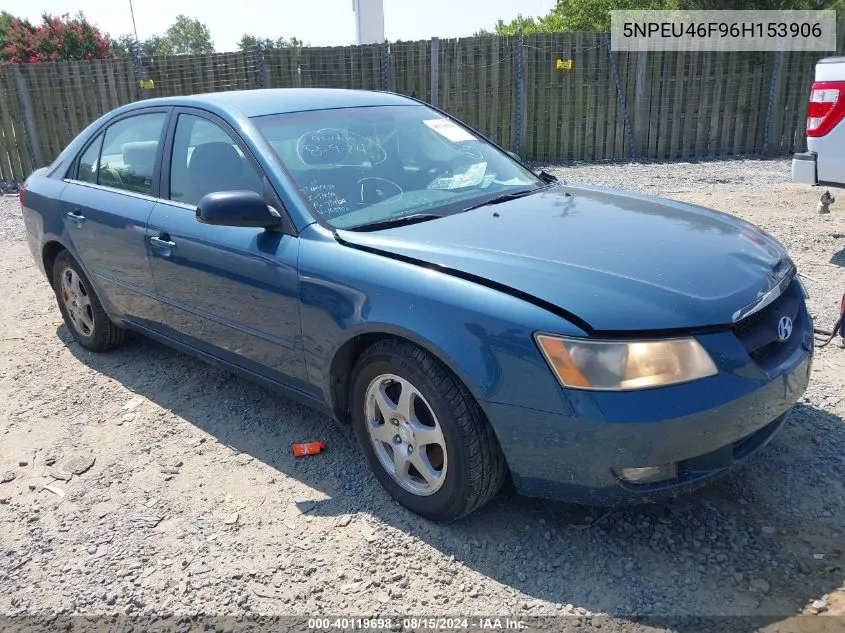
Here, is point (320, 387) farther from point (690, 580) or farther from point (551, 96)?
point (551, 96)

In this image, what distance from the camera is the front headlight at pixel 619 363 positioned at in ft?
7.63

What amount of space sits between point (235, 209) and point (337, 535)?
143cm

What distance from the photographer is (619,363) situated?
2328 millimetres

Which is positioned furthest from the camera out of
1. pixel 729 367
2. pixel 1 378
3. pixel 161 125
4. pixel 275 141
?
pixel 1 378

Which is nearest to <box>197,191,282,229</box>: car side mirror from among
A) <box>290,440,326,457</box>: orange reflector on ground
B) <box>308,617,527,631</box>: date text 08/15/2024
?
<box>290,440,326,457</box>: orange reflector on ground

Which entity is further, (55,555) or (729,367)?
(55,555)

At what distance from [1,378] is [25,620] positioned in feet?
8.61

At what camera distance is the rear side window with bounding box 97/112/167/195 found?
4.05 meters

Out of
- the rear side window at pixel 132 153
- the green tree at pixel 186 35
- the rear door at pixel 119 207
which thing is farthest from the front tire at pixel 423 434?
the green tree at pixel 186 35

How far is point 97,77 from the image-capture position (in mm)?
12250

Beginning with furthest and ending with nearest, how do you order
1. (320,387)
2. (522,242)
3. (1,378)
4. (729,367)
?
(1,378) < (320,387) < (522,242) < (729,367)

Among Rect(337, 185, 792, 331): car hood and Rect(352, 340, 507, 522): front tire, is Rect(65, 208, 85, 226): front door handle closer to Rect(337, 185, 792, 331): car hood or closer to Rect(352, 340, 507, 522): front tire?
Rect(337, 185, 792, 331): car hood

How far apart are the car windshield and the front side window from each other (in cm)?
19

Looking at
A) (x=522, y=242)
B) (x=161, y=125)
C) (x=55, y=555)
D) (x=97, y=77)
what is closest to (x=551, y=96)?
(x=97, y=77)
